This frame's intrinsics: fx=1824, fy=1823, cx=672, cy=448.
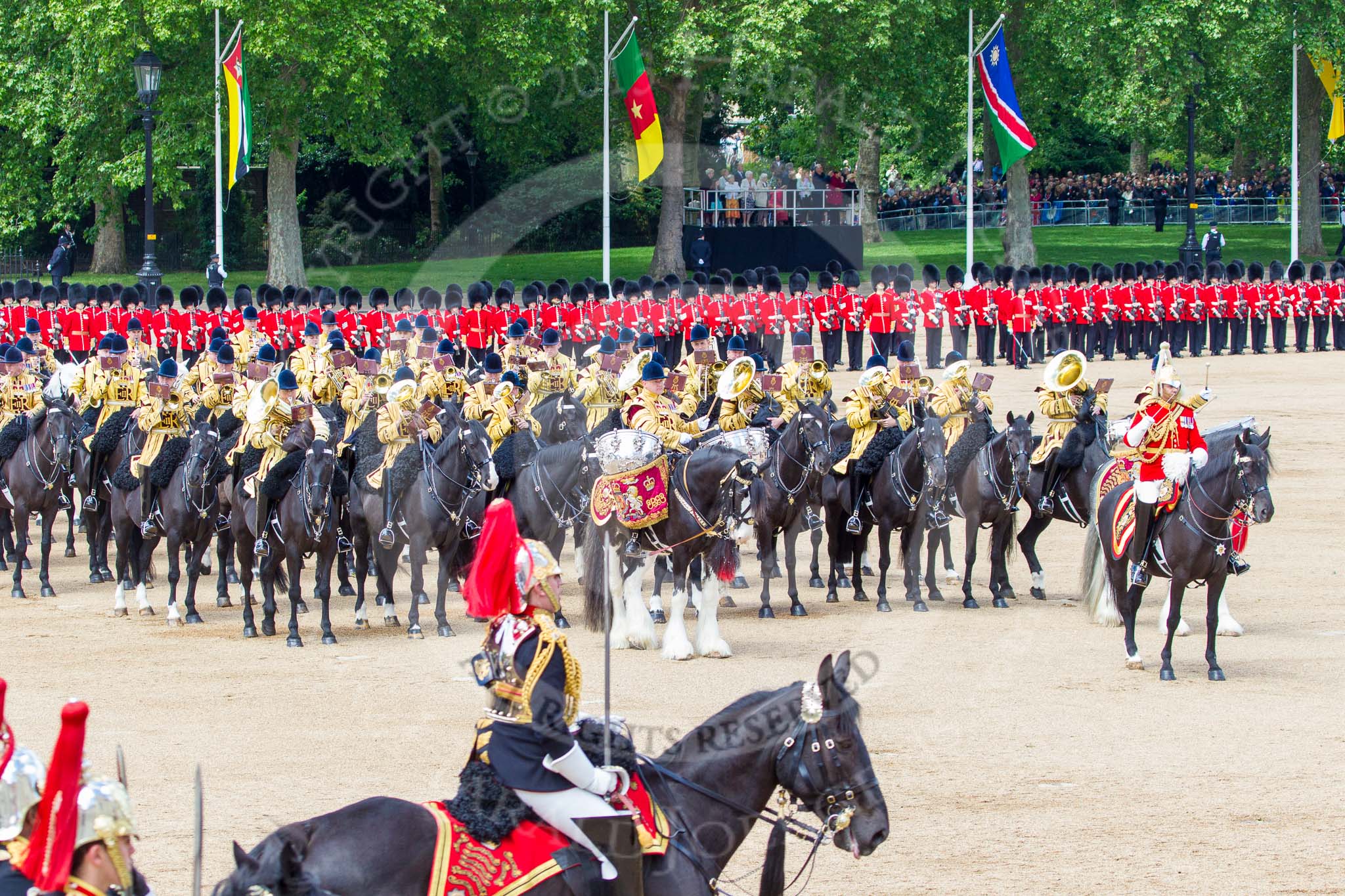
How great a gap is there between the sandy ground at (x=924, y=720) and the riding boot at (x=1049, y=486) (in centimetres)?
78

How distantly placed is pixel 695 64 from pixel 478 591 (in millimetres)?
33939

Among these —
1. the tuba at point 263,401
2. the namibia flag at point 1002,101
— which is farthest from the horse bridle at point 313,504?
the namibia flag at point 1002,101

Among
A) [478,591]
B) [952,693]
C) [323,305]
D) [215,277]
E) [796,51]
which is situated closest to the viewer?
[478,591]

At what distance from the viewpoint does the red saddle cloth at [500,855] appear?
5582mm

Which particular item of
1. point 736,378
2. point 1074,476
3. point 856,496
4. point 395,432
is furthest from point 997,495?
point 395,432

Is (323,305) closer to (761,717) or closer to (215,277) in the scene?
(215,277)

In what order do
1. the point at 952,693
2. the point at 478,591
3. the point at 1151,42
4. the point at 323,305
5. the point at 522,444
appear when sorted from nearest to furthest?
the point at 478,591
the point at 952,693
the point at 522,444
the point at 323,305
the point at 1151,42

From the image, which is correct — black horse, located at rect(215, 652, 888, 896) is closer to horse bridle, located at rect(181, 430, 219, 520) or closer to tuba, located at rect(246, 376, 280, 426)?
tuba, located at rect(246, 376, 280, 426)

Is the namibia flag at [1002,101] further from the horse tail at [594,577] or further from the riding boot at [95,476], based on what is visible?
the horse tail at [594,577]

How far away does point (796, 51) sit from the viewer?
119 feet

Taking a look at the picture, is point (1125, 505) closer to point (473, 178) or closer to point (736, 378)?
point (736, 378)

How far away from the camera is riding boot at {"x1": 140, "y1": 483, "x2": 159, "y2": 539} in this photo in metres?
14.5

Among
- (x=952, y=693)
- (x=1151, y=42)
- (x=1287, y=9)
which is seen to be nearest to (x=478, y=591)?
(x=952, y=693)

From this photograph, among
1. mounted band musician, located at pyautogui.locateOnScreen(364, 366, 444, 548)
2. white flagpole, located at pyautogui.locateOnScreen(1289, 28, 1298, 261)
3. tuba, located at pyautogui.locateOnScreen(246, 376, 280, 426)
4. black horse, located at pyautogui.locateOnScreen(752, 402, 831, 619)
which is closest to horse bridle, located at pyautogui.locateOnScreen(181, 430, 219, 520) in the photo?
tuba, located at pyautogui.locateOnScreen(246, 376, 280, 426)
